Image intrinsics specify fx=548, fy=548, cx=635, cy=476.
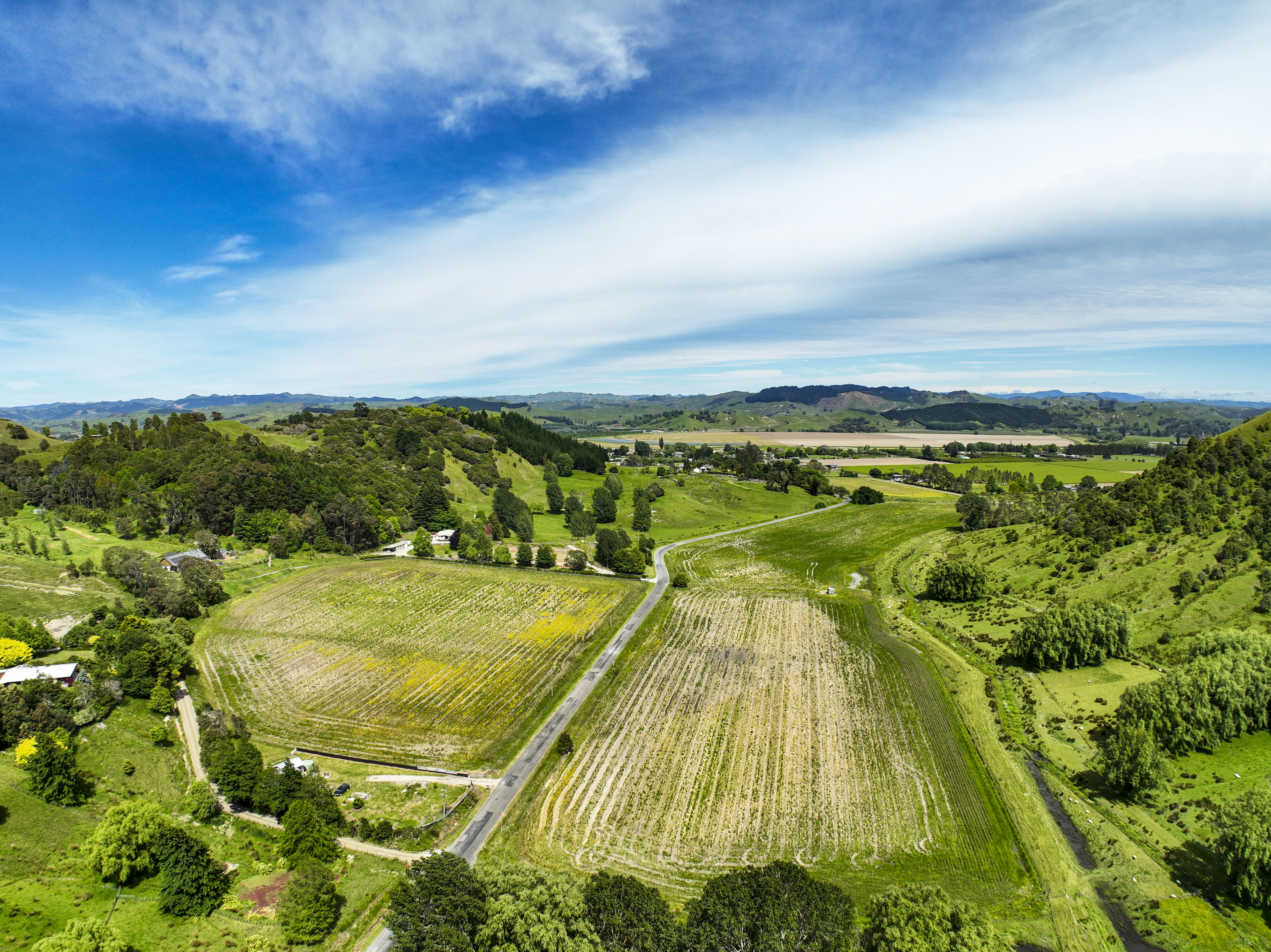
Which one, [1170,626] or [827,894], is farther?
[1170,626]

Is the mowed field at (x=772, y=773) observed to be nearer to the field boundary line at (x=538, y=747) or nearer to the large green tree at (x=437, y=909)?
the field boundary line at (x=538, y=747)

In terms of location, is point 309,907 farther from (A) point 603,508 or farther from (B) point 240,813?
(A) point 603,508

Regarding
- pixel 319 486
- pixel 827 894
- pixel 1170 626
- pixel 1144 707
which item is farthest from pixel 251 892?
pixel 319 486

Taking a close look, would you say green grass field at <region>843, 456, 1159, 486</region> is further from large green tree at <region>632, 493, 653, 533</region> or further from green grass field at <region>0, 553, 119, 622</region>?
green grass field at <region>0, 553, 119, 622</region>

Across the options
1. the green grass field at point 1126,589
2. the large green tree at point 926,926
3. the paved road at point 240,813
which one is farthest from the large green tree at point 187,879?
the green grass field at point 1126,589

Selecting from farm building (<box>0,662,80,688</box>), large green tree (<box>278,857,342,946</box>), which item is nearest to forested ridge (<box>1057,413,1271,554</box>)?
large green tree (<box>278,857,342,946</box>)

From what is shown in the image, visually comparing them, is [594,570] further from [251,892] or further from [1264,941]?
[1264,941]

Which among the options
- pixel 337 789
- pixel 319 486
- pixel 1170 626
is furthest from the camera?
pixel 319 486
